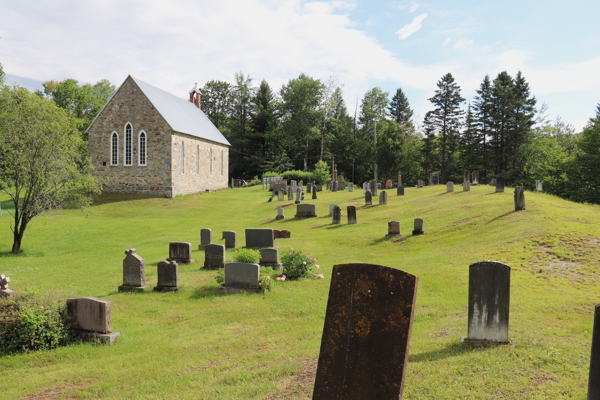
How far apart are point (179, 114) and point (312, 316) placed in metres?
40.1

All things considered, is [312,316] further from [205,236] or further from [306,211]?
[306,211]

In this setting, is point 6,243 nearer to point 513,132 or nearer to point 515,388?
point 515,388

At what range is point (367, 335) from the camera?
11.5 feet

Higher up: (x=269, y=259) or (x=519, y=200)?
(x=519, y=200)

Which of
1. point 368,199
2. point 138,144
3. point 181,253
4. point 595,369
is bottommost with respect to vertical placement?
point 181,253

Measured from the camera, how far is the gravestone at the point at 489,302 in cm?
675

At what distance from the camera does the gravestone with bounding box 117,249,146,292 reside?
12.9m

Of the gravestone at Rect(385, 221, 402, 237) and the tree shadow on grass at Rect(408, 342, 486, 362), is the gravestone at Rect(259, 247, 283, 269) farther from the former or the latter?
the tree shadow on grass at Rect(408, 342, 486, 362)

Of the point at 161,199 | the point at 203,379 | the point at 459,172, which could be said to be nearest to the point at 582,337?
the point at 203,379

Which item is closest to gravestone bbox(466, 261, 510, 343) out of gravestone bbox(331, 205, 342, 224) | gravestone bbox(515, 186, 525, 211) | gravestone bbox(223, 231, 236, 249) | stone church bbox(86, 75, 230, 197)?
gravestone bbox(223, 231, 236, 249)

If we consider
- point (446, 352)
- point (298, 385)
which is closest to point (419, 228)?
point (446, 352)

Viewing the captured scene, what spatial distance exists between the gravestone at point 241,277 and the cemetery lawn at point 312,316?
1.06 feet

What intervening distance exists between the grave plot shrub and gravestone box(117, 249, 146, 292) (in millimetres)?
4036

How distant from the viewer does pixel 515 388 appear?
5.25m
